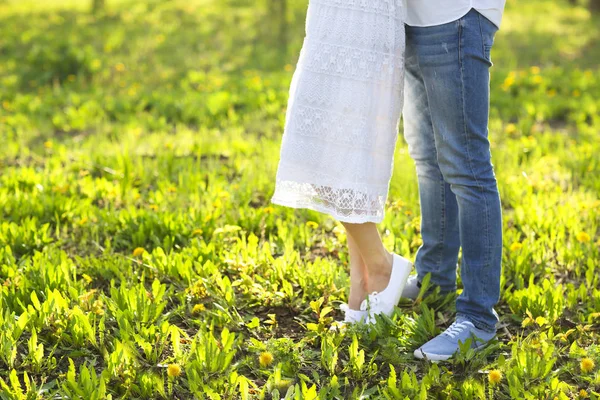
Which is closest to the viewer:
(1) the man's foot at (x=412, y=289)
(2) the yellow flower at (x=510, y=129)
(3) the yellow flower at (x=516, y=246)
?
(1) the man's foot at (x=412, y=289)

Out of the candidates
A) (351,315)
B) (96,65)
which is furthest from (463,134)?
(96,65)

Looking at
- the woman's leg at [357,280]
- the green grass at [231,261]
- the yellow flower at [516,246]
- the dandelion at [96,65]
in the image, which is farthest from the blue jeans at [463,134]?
the dandelion at [96,65]

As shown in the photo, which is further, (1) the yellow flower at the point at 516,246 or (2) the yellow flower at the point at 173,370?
(1) the yellow flower at the point at 516,246

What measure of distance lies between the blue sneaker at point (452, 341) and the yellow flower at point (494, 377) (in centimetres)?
17

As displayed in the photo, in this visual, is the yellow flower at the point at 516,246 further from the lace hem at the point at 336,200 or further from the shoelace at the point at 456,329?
the lace hem at the point at 336,200

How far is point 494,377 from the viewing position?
211 centimetres

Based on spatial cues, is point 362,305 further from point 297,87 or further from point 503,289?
point 297,87

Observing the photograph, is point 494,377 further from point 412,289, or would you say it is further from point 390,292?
point 412,289

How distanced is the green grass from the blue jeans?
0.24 meters

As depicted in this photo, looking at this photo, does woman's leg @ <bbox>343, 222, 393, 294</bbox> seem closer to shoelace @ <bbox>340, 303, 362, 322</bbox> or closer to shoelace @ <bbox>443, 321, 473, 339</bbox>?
shoelace @ <bbox>340, 303, 362, 322</bbox>

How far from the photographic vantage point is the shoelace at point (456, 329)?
2344mm

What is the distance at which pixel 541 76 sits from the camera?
22.2 ft

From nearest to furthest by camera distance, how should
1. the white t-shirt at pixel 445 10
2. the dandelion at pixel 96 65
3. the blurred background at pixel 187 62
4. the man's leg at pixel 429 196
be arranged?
1. the white t-shirt at pixel 445 10
2. the man's leg at pixel 429 196
3. the blurred background at pixel 187 62
4. the dandelion at pixel 96 65

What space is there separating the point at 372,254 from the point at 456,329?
15.2 inches
